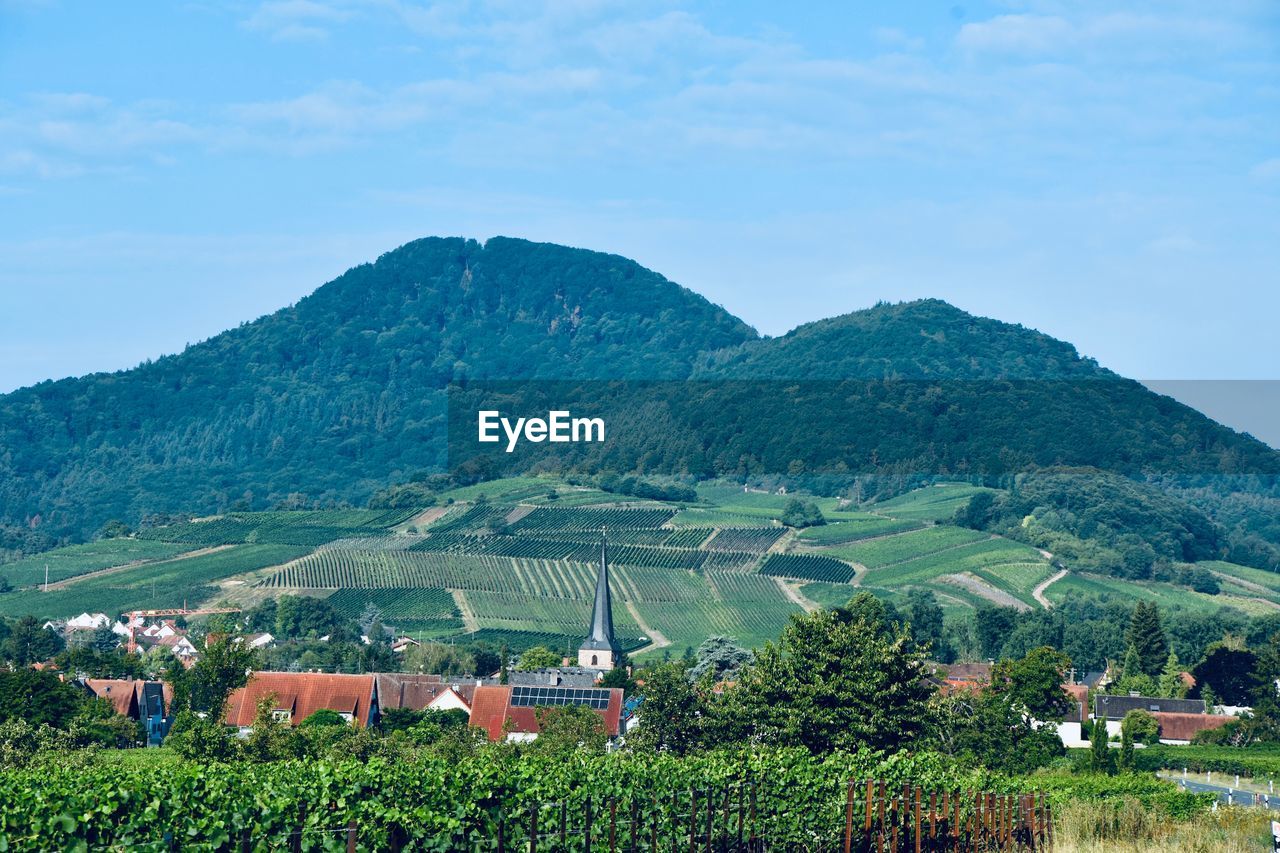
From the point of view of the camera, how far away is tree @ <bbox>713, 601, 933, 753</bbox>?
3144cm

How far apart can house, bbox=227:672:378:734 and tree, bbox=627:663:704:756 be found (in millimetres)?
20602

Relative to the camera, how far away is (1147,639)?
82875 millimetres

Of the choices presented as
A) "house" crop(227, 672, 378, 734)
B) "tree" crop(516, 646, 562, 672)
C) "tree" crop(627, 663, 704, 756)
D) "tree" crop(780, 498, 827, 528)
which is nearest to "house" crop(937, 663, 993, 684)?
"tree" crop(516, 646, 562, 672)

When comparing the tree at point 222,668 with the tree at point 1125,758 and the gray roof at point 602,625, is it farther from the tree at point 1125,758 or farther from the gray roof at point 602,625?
the gray roof at point 602,625

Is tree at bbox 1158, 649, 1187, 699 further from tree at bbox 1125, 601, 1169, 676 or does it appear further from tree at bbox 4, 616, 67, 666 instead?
tree at bbox 4, 616, 67, 666

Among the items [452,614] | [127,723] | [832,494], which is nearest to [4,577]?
[452,614]

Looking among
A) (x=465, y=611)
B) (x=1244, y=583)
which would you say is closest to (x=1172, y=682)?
(x=465, y=611)

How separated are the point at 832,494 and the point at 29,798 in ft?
504

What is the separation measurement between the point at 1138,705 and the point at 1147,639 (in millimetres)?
14686

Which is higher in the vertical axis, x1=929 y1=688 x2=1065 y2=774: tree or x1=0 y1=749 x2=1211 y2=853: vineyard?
x1=0 y1=749 x2=1211 y2=853: vineyard

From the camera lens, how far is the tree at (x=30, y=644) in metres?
84.4

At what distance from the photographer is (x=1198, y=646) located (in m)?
93.4

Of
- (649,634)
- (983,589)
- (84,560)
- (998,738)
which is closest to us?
(998,738)

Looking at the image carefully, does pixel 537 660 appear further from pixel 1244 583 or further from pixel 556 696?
pixel 1244 583
